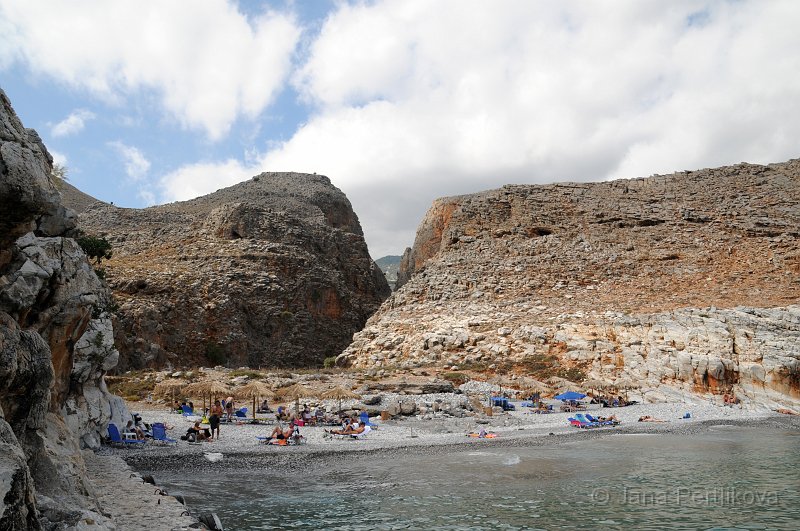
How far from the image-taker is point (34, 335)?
786 centimetres

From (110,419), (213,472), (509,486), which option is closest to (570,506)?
(509,486)

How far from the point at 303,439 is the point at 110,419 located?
20.0 feet

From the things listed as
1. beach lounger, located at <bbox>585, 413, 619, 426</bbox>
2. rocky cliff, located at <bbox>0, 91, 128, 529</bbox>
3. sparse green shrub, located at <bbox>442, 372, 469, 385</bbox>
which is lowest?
beach lounger, located at <bbox>585, 413, 619, 426</bbox>

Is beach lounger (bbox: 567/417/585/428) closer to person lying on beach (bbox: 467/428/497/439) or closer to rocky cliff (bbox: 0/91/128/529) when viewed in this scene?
person lying on beach (bbox: 467/428/497/439)

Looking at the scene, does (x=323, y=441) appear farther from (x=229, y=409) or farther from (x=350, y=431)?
(x=229, y=409)

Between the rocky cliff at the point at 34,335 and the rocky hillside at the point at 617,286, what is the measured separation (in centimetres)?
2695

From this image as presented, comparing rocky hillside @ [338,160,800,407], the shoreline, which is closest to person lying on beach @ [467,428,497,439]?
the shoreline

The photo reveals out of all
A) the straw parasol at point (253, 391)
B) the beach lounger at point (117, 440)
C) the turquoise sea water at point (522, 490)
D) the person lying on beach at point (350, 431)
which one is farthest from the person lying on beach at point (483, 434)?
the beach lounger at point (117, 440)

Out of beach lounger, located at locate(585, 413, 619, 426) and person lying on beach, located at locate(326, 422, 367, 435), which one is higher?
person lying on beach, located at locate(326, 422, 367, 435)

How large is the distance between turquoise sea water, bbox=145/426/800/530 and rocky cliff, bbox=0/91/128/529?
3788 millimetres

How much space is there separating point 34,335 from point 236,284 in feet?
133

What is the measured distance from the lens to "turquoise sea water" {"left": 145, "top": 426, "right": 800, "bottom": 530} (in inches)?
443

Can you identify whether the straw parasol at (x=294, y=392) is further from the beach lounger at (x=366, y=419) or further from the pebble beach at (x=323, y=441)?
the beach lounger at (x=366, y=419)

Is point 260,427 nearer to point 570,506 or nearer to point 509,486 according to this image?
point 509,486
